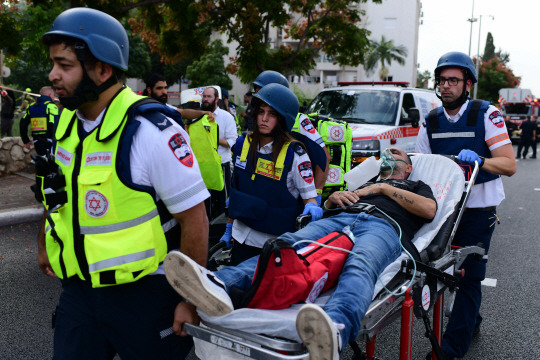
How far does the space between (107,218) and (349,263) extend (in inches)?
50.5

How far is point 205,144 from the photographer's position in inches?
231

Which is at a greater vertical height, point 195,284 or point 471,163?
point 471,163

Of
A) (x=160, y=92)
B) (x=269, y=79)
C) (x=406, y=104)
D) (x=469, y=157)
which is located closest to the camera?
(x=469, y=157)

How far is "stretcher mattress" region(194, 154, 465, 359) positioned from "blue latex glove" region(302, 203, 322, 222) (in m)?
0.61

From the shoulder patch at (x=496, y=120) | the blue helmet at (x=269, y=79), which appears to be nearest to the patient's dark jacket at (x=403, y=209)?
the shoulder patch at (x=496, y=120)

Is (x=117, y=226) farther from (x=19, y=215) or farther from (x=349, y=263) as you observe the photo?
(x=19, y=215)

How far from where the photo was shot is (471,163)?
3816 mm

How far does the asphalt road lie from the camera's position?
4.15 m

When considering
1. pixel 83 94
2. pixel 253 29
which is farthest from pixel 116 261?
pixel 253 29

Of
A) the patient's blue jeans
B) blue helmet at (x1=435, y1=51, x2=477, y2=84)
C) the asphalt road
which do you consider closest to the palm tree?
the asphalt road

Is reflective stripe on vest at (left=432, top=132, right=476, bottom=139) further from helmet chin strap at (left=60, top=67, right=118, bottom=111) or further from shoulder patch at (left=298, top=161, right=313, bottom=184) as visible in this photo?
helmet chin strap at (left=60, top=67, right=118, bottom=111)

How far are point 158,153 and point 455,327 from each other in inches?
109

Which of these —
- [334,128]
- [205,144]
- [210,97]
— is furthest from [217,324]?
[210,97]

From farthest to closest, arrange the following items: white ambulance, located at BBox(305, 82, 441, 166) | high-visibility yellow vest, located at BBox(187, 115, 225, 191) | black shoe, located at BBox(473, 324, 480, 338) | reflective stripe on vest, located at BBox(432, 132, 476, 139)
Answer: white ambulance, located at BBox(305, 82, 441, 166) < high-visibility yellow vest, located at BBox(187, 115, 225, 191) < black shoe, located at BBox(473, 324, 480, 338) < reflective stripe on vest, located at BBox(432, 132, 476, 139)
